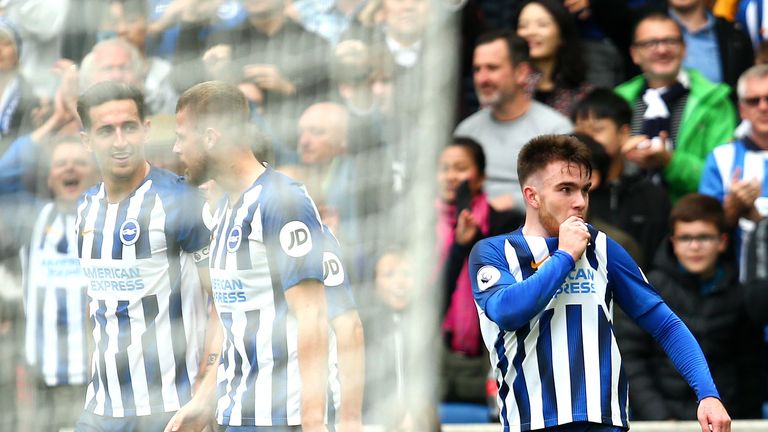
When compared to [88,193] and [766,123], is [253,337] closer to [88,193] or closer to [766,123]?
[88,193]

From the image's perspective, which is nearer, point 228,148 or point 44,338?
point 228,148

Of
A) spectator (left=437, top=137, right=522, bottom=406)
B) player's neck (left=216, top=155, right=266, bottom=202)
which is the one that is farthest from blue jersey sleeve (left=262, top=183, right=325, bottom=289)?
spectator (left=437, top=137, right=522, bottom=406)

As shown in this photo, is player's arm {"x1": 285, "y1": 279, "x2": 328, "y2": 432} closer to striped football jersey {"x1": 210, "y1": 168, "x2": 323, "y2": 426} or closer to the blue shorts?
striped football jersey {"x1": 210, "y1": 168, "x2": 323, "y2": 426}

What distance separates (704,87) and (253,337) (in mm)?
2929

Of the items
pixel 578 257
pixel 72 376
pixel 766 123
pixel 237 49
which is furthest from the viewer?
pixel 766 123

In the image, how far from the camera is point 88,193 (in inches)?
190

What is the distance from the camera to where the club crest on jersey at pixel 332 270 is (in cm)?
438

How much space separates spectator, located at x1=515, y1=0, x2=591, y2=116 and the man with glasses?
72cm

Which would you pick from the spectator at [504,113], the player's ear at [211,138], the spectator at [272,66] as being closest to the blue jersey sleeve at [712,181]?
the spectator at [504,113]

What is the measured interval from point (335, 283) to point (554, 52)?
2413mm

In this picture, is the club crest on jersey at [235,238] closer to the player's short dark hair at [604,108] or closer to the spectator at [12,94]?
the spectator at [12,94]

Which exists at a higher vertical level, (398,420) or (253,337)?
(253,337)

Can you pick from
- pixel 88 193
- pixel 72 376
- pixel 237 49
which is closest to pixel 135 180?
pixel 88 193

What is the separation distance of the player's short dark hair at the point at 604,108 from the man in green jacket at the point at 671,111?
0.13m
